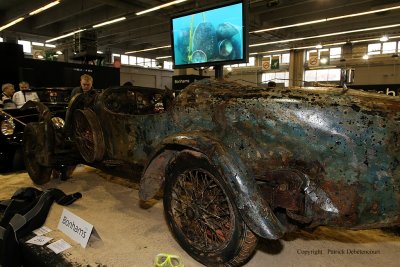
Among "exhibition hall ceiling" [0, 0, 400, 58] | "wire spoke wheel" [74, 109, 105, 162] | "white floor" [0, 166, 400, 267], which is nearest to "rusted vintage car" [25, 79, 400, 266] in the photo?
"white floor" [0, 166, 400, 267]

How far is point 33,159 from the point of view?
141 inches

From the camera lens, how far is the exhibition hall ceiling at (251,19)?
9.85 m

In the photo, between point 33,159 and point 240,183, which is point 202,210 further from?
point 33,159

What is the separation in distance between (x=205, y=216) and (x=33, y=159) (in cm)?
264

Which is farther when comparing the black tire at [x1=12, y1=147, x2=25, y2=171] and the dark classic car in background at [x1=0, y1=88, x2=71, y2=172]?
the black tire at [x1=12, y1=147, x2=25, y2=171]

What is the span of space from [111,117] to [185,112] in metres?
0.89

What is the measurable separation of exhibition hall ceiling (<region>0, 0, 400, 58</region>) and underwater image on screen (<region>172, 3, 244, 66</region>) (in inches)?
167

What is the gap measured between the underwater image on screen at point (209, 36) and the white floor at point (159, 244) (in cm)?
177

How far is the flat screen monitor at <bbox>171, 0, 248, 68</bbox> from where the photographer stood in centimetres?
337

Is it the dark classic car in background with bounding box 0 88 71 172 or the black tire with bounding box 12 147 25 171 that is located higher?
the dark classic car in background with bounding box 0 88 71 172

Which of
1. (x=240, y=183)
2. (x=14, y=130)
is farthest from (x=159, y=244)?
(x=14, y=130)

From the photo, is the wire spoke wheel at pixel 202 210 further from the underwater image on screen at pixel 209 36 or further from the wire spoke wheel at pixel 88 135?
the underwater image on screen at pixel 209 36

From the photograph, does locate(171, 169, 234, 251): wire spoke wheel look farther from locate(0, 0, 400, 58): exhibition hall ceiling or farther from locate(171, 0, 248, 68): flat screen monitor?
locate(0, 0, 400, 58): exhibition hall ceiling

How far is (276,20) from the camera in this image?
1213 cm
